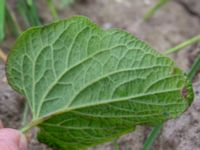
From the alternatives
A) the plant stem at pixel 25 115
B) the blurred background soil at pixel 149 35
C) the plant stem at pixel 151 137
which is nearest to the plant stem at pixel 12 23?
the blurred background soil at pixel 149 35

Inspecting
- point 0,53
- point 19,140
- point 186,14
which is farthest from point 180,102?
point 186,14

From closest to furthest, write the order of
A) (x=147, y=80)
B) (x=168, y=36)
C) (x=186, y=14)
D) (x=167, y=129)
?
(x=147, y=80) < (x=167, y=129) < (x=168, y=36) < (x=186, y=14)

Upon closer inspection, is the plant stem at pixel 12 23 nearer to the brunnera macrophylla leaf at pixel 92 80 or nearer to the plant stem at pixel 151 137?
the brunnera macrophylla leaf at pixel 92 80

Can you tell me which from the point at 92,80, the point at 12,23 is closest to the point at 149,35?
the point at 12,23

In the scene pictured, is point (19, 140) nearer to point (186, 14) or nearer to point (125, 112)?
point (125, 112)

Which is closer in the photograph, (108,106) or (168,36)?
(108,106)

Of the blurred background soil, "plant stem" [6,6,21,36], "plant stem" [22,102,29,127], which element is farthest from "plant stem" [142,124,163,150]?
"plant stem" [6,6,21,36]
